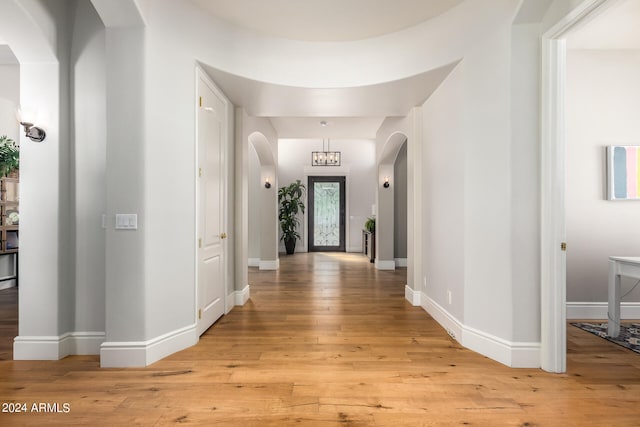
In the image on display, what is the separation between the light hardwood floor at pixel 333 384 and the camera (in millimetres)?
1938

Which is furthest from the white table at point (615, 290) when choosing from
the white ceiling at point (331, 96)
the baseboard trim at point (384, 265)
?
the baseboard trim at point (384, 265)

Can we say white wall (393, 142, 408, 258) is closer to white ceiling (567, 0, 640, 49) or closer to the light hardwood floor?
white ceiling (567, 0, 640, 49)

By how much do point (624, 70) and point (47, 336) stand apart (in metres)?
6.20

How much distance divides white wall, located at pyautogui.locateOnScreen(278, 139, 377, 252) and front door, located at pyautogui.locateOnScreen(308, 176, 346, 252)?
0.72 ft

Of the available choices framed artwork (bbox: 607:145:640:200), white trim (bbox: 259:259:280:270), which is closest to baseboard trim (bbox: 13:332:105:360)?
white trim (bbox: 259:259:280:270)

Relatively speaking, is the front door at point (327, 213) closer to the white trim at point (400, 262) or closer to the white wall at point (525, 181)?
the white trim at point (400, 262)

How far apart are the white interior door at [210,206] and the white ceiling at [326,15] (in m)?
0.70

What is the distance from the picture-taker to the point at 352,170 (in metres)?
10.4

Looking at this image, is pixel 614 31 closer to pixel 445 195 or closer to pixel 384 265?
pixel 445 195

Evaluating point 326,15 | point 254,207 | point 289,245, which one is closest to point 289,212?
point 289,245

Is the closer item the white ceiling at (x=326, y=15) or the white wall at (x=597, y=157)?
the white ceiling at (x=326, y=15)

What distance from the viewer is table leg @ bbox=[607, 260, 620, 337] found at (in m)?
3.14

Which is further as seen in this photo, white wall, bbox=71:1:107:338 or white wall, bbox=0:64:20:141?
white wall, bbox=0:64:20:141

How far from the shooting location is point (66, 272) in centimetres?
273
